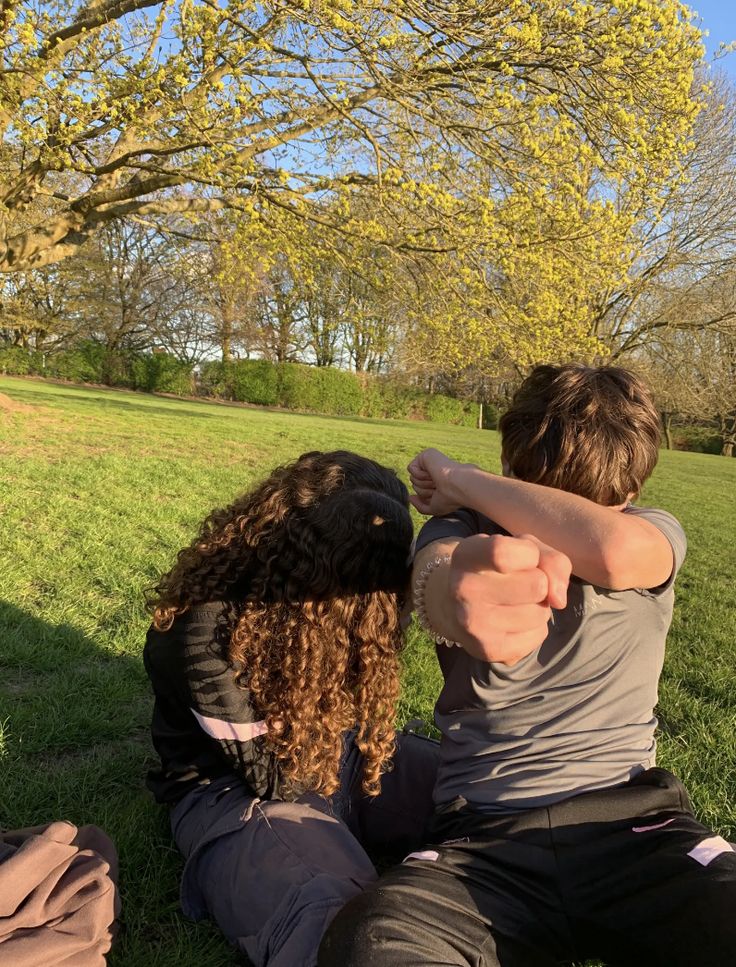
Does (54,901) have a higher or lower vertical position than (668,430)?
lower

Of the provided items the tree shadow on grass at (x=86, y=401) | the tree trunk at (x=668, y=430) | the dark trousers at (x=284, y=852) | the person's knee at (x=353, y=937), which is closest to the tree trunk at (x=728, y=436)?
the tree trunk at (x=668, y=430)

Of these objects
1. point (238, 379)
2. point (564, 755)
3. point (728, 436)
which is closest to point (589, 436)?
point (564, 755)

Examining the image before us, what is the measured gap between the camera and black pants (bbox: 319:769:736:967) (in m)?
1.48

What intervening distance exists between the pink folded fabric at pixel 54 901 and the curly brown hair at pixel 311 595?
0.58 metres

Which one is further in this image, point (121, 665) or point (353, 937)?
point (121, 665)

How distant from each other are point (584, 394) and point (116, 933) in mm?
1930

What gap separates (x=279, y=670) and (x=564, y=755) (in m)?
0.83

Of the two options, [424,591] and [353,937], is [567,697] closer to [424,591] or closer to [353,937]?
[424,591]

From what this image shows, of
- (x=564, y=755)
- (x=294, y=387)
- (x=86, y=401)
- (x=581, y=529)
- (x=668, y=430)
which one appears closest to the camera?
(x=581, y=529)

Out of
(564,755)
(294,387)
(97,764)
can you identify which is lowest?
(97,764)

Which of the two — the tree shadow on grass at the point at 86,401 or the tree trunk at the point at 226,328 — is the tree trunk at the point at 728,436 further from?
the tree shadow on grass at the point at 86,401

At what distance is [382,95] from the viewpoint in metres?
8.77

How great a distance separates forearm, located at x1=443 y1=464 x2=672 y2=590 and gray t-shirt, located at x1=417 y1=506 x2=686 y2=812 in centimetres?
17

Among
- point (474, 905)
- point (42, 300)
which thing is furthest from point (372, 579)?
point (42, 300)
